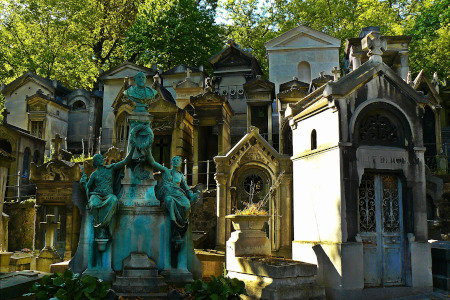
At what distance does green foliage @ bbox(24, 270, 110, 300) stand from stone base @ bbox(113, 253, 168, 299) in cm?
43

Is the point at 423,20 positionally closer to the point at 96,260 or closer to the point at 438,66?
the point at 438,66

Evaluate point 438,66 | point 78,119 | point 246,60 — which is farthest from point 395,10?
point 78,119

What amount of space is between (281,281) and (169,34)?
2428 cm

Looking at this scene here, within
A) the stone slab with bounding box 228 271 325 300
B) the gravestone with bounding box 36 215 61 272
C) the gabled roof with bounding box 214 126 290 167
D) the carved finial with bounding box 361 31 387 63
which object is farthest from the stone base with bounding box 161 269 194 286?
the gabled roof with bounding box 214 126 290 167

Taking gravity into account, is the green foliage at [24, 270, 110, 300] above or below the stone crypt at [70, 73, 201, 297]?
below

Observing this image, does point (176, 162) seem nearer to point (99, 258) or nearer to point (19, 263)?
point (99, 258)

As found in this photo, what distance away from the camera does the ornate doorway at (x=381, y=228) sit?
Result: 802 cm

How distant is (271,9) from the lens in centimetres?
3431

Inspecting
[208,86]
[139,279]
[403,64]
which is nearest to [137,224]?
[139,279]

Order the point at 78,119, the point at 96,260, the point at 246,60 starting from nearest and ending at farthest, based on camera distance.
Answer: the point at 96,260 → the point at 246,60 → the point at 78,119

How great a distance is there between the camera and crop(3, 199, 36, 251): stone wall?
653 inches

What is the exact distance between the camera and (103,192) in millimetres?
6547

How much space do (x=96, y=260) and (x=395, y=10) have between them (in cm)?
3153

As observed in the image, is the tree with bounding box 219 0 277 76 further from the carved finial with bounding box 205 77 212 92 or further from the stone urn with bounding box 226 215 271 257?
the stone urn with bounding box 226 215 271 257
